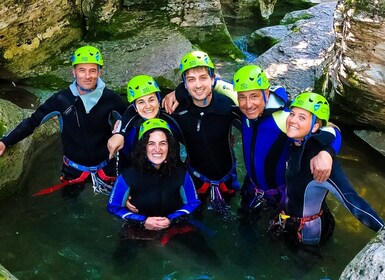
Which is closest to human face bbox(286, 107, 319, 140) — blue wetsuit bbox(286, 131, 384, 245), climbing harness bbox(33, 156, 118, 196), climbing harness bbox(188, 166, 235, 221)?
blue wetsuit bbox(286, 131, 384, 245)

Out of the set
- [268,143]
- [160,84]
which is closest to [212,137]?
[268,143]

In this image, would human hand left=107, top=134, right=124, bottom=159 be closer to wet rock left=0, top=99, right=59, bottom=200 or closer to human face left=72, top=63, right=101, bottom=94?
human face left=72, top=63, right=101, bottom=94

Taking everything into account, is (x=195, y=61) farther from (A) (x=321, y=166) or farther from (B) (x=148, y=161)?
(A) (x=321, y=166)

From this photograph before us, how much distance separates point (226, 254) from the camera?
6.42 meters

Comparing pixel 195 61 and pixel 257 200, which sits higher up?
pixel 195 61

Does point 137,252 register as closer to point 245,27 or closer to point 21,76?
point 21,76

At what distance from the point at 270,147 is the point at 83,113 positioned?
102 inches

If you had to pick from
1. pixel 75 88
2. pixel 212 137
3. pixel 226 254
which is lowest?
pixel 226 254

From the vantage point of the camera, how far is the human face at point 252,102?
552 centimetres

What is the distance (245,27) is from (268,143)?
9828 millimetres

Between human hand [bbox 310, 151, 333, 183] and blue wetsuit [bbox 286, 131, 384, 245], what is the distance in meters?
0.14

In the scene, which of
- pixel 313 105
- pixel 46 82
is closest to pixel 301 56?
pixel 46 82

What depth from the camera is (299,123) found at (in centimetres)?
516

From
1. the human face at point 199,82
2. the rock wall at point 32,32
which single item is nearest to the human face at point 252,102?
the human face at point 199,82
